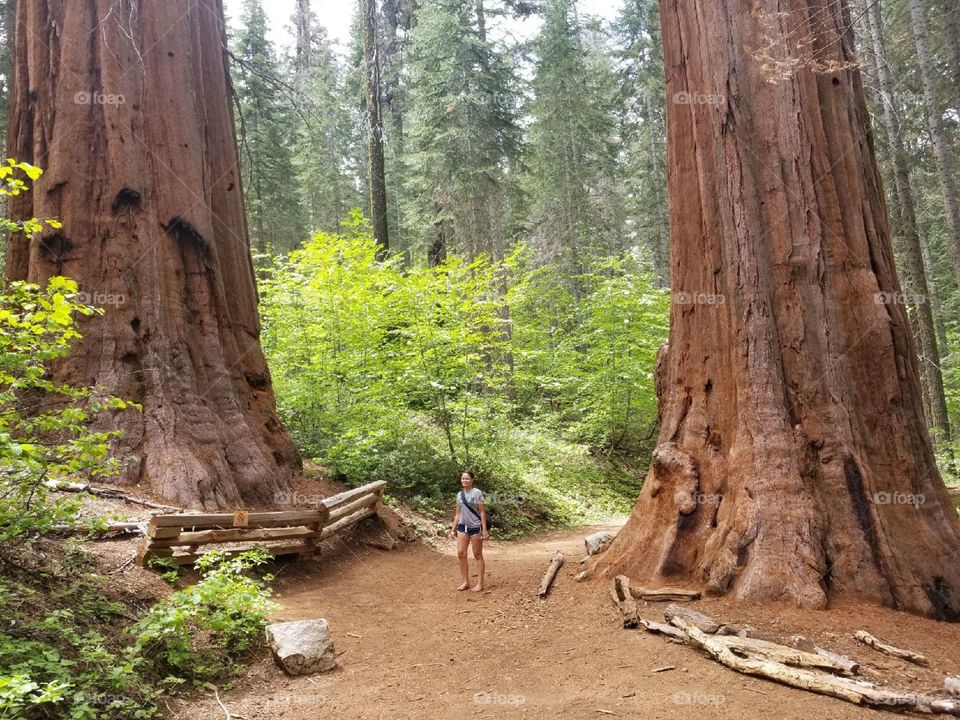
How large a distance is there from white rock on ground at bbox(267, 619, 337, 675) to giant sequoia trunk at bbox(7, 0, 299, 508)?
121 inches

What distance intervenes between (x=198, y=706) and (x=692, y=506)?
455 cm

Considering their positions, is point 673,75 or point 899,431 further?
point 673,75

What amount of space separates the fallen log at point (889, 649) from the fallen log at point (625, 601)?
1.66m

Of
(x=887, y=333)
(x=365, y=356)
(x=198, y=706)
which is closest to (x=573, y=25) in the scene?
(x=365, y=356)

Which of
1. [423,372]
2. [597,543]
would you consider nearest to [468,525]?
Answer: [597,543]

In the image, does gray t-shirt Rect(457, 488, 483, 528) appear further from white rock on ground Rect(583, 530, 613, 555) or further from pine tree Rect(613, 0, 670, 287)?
pine tree Rect(613, 0, 670, 287)

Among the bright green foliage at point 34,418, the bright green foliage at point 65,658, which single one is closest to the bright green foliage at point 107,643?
the bright green foliage at point 65,658

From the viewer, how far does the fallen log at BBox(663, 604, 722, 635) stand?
16.1ft

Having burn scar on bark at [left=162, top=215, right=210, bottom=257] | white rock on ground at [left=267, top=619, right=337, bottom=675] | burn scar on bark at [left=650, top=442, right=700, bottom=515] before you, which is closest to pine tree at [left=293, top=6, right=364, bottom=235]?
burn scar on bark at [left=162, top=215, right=210, bottom=257]

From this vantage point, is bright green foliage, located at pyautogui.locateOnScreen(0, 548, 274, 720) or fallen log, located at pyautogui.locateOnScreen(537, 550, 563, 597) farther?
fallen log, located at pyautogui.locateOnScreen(537, 550, 563, 597)

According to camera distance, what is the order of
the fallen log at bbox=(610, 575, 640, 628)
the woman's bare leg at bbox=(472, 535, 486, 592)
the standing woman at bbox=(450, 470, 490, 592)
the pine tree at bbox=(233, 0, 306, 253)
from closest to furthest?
1. the fallen log at bbox=(610, 575, 640, 628)
2. the woman's bare leg at bbox=(472, 535, 486, 592)
3. the standing woman at bbox=(450, 470, 490, 592)
4. the pine tree at bbox=(233, 0, 306, 253)

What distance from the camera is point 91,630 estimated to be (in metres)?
4.23

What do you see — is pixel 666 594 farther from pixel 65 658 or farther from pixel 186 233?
pixel 186 233

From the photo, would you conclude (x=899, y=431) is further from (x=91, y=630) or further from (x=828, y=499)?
(x=91, y=630)
